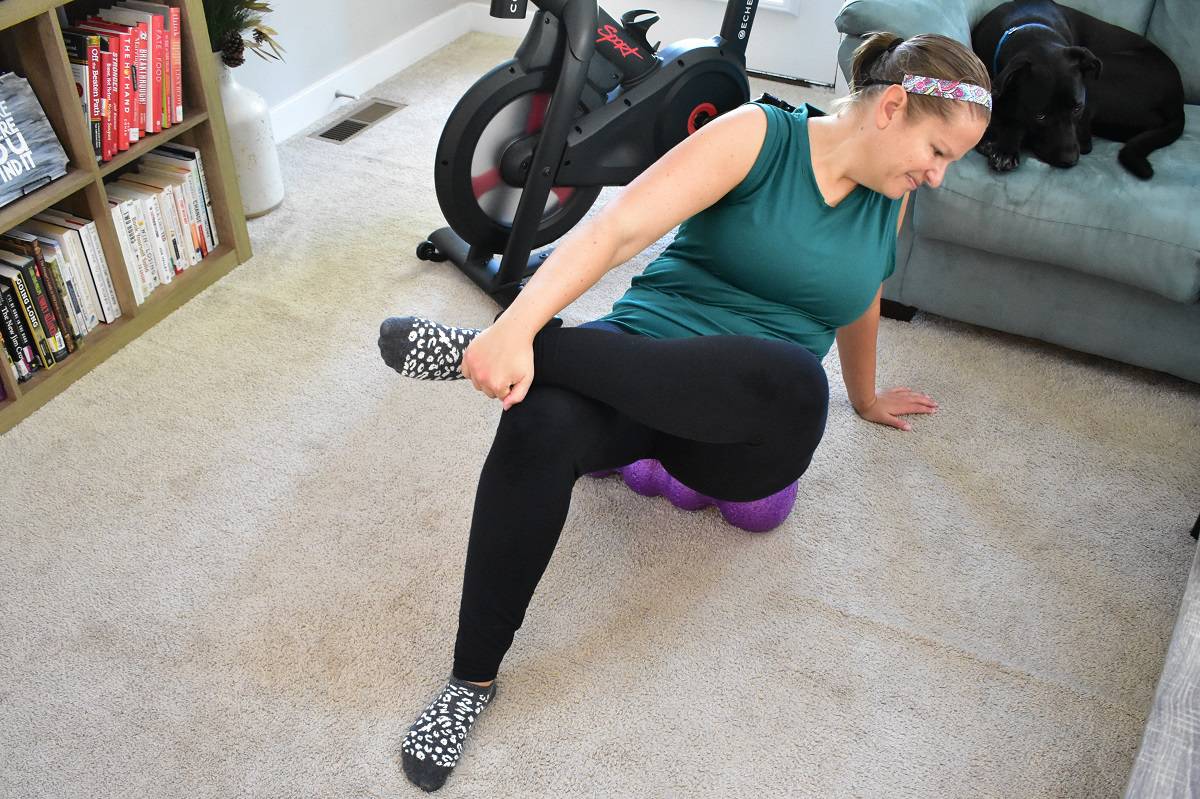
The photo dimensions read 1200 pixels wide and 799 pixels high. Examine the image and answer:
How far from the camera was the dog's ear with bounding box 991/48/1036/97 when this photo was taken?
204 centimetres

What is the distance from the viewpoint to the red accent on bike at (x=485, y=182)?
7.15 ft

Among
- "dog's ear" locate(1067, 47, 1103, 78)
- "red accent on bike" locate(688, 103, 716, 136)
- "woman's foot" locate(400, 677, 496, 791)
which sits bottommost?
"woman's foot" locate(400, 677, 496, 791)

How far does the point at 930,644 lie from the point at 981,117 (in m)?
0.79

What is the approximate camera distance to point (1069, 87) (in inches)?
79.3

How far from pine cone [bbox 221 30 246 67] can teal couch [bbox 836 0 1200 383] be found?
136 centimetres

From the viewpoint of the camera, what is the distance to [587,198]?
2.38 m

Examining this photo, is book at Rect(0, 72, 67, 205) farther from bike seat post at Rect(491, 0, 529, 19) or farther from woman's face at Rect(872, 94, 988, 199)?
woman's face at Rect(872, 94, 988, 199)

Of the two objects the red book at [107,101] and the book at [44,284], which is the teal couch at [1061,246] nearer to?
the red book at [107,101]

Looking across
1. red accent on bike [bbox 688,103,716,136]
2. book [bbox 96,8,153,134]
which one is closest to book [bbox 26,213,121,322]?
book [bbox 96,8,153,134]

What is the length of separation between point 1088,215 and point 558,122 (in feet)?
3.48

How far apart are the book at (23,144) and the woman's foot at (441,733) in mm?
1183

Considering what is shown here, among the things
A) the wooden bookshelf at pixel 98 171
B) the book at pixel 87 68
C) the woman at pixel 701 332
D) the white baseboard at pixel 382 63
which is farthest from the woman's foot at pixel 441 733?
the white baseboard at pixel 382 63

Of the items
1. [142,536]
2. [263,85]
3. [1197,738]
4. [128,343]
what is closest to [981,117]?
[1197,738]

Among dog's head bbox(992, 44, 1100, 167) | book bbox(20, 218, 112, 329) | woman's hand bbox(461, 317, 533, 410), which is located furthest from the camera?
dog's head bbox(992, 44, 1100, 167)
